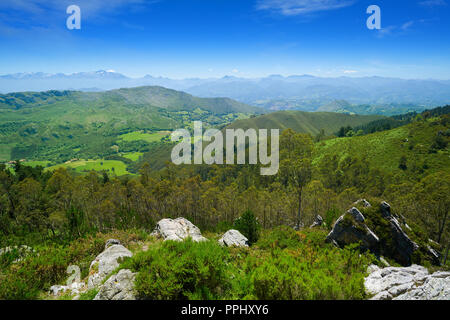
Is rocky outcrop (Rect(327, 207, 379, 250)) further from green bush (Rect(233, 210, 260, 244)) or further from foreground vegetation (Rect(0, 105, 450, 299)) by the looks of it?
green bush (Rect(233, 210, 260, 244))

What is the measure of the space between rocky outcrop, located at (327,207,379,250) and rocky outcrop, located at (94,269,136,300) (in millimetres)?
17674

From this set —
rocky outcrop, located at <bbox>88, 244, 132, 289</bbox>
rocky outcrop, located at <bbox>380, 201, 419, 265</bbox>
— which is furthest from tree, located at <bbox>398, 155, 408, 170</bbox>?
rocky outcrop, located at <bbox>88, 244, 132, 289</bbox>

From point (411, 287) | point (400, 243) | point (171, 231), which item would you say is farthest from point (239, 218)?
point (411, 287)

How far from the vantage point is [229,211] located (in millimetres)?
46938

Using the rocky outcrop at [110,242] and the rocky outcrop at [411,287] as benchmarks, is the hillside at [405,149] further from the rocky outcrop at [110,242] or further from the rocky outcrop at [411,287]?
the rocky outcrop at [110,242]

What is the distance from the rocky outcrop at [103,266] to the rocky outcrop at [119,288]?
2.83 metres

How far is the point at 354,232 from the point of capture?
18656 mm

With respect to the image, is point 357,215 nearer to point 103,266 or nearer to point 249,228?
point 249,228

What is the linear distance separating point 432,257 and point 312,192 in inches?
948

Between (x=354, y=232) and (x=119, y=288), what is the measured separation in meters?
18.9

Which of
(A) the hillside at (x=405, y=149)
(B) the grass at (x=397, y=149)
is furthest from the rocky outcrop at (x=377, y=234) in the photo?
(B) the grass at (x=397, y=149)

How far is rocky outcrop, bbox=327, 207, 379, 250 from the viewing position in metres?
18.6
